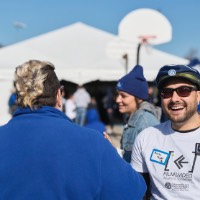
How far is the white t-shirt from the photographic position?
6.53ft

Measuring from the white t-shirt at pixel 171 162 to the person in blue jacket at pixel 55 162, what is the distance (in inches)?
17.3

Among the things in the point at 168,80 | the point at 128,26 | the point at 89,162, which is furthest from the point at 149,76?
the point at 89,162

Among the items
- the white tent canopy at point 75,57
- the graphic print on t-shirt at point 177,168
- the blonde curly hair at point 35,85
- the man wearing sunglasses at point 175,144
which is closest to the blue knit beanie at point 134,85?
the man wearing sunglasses at point 175,144

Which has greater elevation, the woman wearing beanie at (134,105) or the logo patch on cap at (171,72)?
the logo patch on cap at (171,72)

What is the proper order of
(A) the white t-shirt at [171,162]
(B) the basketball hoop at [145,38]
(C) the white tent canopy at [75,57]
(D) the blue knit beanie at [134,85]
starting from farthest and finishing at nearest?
1. (C) the white tent canopy at [75,57]
2. (B) the basketball hoop at [145,38]
3. (D) the blue knit beanie at [134,85]
4. (A) the white t-shirt at [171,162]

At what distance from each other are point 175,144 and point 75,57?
476 inches

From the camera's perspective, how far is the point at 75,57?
14.0 meters

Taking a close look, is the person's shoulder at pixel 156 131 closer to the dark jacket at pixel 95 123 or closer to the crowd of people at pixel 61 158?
the crowd of people at pixel 61 158

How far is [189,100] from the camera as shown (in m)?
2.14

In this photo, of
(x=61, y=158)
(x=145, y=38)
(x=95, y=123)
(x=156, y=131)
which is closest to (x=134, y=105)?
(x=156, y=131)

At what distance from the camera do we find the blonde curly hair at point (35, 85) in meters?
1.64

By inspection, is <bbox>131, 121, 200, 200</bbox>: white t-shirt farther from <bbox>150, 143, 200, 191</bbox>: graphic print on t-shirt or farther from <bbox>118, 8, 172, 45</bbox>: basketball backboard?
<bbox>118, 8, 172, 45</bbox>: basketball backboard

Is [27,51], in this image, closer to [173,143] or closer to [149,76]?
[149,76]

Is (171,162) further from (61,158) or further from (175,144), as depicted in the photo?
(61,158)
